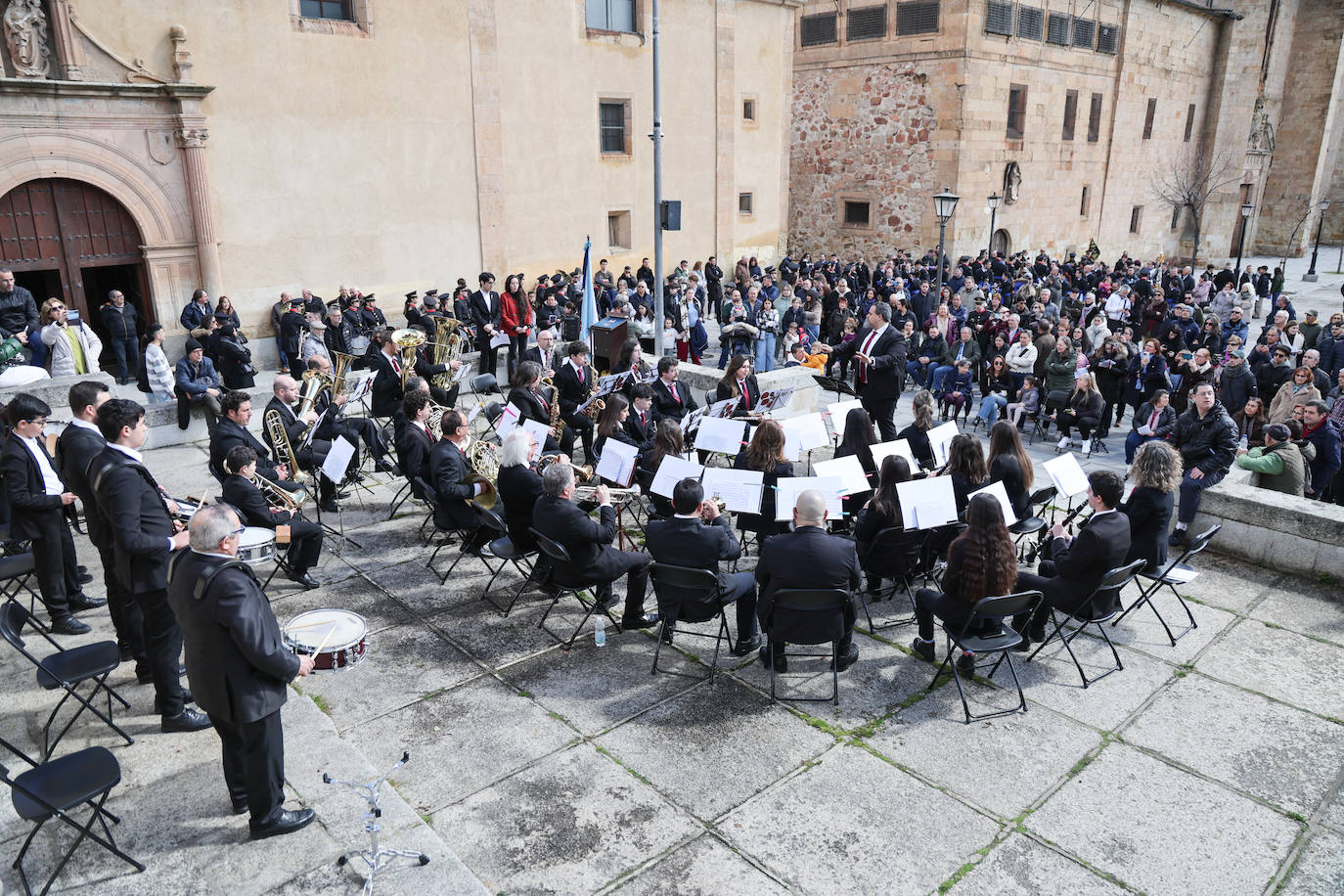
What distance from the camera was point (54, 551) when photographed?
7.22 m

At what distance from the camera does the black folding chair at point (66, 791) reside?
4.25 metres

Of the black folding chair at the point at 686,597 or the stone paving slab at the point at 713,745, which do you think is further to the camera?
the black folding chair at the point at 686,597

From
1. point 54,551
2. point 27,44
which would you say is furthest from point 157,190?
point 54,551

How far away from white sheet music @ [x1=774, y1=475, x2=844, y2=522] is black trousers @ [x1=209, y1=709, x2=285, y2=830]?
395 centimetres

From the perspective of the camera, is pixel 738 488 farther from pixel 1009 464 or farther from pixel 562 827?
pixel 562 827

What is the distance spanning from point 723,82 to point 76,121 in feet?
51.6

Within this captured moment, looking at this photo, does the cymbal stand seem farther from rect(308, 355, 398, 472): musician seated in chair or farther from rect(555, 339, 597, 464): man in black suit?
rect(555, 339, 597, 464): man in black suit

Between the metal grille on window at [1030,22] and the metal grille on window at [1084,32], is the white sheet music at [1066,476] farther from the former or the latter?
the metal grille on window at [1084,32]

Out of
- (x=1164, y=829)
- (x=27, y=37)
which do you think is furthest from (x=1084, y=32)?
(x=1164, y=829)

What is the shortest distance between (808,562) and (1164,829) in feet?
8.21

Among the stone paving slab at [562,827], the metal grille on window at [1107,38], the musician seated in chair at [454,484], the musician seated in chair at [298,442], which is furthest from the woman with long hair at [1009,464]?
the metal grille on window at [1107,38]

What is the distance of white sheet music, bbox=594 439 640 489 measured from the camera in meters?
8.14

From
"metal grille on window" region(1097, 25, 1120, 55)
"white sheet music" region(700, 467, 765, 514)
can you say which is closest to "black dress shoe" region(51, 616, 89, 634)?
"white sheet music" region(700, 467, 765, 514)

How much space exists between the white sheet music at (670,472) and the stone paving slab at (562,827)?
2640 mm
